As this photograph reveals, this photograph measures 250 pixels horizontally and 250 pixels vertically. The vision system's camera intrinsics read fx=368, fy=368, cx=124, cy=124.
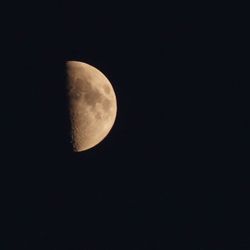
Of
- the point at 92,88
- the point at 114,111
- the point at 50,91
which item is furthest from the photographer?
the point at 114,111

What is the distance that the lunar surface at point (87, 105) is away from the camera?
7.11 m

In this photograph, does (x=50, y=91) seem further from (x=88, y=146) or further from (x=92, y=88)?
(x=88, y=146)

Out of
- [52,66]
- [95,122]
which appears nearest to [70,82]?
[52,66]

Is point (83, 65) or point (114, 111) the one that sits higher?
point (83, 65)

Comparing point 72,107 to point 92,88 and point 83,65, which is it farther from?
point 83,65

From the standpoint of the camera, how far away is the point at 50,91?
675cm

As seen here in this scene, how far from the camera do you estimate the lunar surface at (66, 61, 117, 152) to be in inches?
280

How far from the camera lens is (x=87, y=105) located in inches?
283

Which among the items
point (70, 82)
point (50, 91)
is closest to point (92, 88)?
point (70, 82)

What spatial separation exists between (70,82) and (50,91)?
0.52 m

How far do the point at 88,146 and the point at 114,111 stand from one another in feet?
3.03

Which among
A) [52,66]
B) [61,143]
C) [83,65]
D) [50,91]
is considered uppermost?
[83,65]

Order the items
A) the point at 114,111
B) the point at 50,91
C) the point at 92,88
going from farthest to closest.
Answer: the point at 114,111, the point at 92,88, the point at 50,91

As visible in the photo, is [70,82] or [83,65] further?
[83,65]
